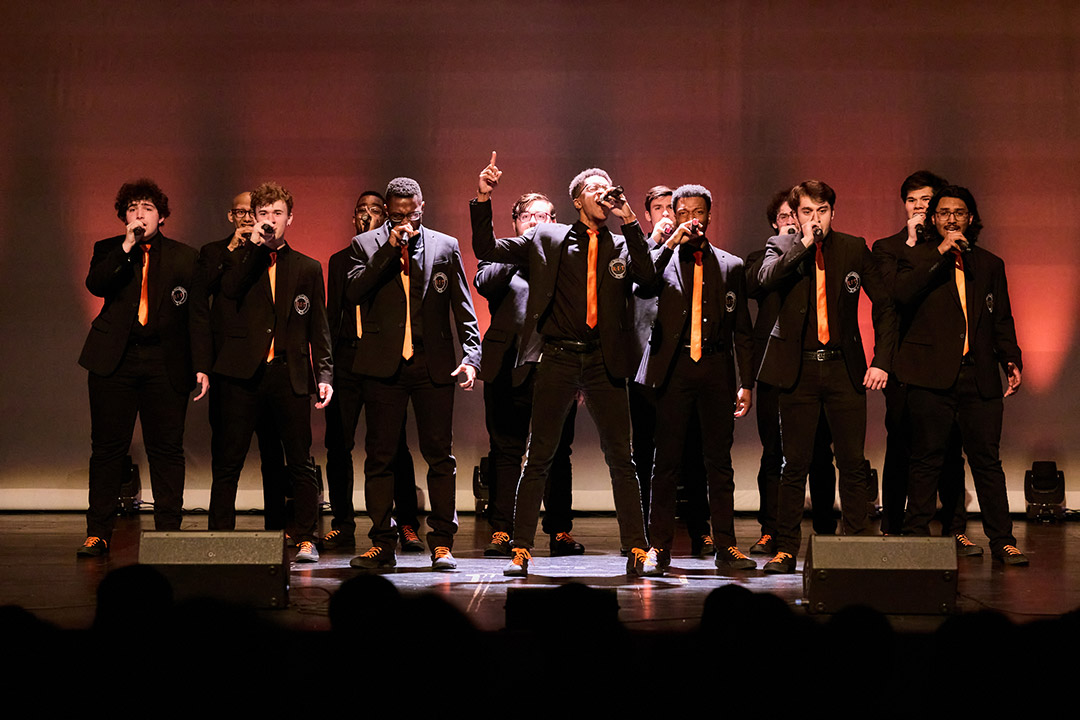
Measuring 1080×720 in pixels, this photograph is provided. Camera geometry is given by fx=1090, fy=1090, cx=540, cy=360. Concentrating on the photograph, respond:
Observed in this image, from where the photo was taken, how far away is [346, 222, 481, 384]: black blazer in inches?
188

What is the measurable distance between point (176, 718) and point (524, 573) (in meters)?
2.53

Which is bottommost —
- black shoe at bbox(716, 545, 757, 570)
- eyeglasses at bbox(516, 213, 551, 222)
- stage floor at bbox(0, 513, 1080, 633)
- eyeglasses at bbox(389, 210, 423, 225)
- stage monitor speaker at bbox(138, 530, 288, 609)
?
stage floor at bbox(0, 513, 1080, 633)

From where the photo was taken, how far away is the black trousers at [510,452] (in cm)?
552

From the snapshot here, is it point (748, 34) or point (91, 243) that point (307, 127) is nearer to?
point (91, 243)

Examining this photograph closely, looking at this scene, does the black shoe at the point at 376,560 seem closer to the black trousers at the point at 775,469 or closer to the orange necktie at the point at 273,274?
the orange necktie at the point at 273,274

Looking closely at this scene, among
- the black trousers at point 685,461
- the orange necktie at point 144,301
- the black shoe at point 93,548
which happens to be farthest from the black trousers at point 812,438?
the black shoe at point 93,548

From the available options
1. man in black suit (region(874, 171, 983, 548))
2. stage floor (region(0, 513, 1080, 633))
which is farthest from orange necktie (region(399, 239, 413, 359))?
man in black suit (region(874, 171, 983, 548))

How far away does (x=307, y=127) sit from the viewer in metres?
7.15

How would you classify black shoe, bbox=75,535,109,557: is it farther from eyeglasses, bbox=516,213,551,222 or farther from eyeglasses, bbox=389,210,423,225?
eyeglasses, bbox=516,213,551,222

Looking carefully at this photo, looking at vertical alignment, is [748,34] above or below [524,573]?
above

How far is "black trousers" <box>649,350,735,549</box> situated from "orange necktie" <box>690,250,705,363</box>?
0.13 feet

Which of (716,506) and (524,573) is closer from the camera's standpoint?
(524,573)

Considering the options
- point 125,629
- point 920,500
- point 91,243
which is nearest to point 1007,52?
point 920,500

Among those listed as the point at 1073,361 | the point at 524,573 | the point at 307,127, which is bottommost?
the point at 524,573
